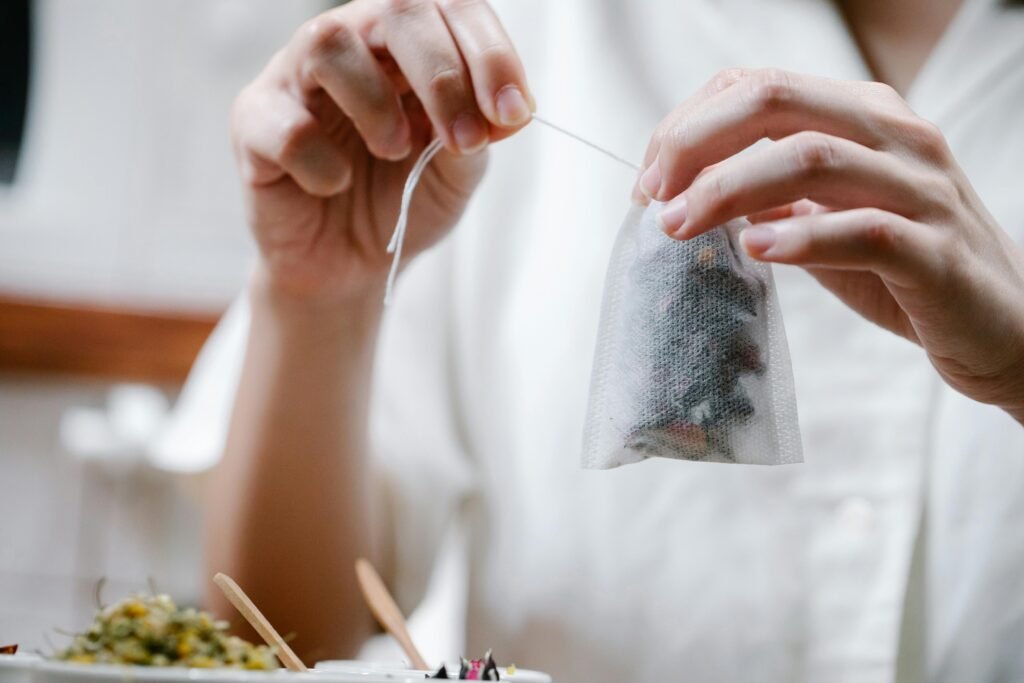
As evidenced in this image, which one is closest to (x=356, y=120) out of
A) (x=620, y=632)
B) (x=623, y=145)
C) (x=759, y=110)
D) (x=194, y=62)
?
(x=759, y=110)

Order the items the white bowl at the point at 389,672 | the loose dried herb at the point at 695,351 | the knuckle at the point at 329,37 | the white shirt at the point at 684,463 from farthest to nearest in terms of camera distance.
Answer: the white shirt at the point at 684,463
the knuckle at the point at 329,37
the loose dried herb at the point at 695,351
the white bowl at the point at 389,672

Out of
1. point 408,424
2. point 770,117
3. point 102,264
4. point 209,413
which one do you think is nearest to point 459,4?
point 770,117

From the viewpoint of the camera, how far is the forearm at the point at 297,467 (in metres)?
0.92

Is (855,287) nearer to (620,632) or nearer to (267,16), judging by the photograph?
(620,632)

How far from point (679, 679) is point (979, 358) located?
0.46 m

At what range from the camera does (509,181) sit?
3.60 ft

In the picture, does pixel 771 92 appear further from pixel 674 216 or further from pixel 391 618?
pixel 391 618

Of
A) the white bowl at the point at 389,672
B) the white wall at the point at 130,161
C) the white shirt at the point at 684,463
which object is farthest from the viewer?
the white wall at the point at 130,161

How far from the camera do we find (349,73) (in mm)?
678

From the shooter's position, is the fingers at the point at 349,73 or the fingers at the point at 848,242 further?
the fingers at the point at 349,73

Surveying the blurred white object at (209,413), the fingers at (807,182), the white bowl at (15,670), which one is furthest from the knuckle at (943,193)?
the blurred white object at (209,413)

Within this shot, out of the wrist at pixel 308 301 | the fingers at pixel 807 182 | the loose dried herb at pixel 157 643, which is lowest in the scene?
the loose dried herb at pixel 157 643

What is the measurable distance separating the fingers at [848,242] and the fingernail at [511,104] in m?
0.21

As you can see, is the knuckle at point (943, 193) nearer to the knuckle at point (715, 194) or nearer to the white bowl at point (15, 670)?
the knuckle at point (715, 194)
